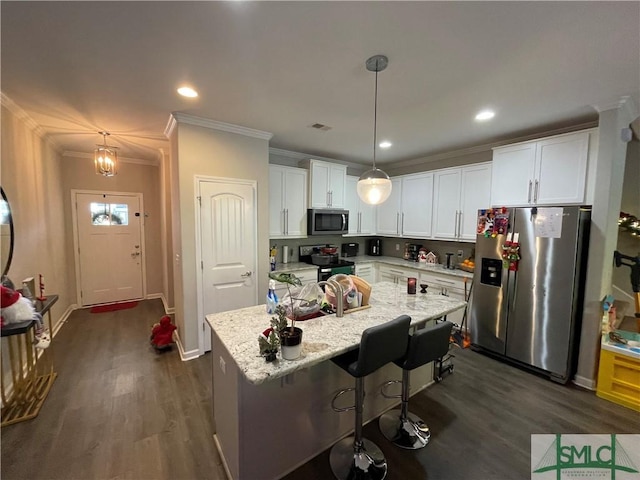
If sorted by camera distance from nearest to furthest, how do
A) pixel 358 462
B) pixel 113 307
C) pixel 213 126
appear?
pixel 358 462 → pixel 213 126 → pixel 113 307

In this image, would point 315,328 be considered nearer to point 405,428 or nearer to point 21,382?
point 405,428

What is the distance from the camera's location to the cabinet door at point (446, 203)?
12.7 feet

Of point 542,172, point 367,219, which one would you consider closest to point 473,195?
point 542,172

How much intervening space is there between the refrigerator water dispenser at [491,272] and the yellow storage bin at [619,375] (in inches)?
38.0

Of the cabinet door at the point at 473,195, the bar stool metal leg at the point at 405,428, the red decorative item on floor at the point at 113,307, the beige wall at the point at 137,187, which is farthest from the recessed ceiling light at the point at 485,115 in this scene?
the red decorative item on floor at the point at 113,307

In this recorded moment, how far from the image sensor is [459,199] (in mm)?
3832

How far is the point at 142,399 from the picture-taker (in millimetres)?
2355

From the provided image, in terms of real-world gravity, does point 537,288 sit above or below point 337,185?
below

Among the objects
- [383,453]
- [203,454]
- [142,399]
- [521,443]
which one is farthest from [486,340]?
[142,399]

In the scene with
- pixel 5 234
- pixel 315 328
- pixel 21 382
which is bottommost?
pixel 21 382

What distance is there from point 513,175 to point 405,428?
9.60ft

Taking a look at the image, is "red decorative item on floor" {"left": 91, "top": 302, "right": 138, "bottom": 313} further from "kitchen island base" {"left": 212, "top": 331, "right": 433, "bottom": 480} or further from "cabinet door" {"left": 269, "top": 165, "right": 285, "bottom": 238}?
"kitchen island base" {"left": 212, "top": 331, "right": 433, "bottom": 480}

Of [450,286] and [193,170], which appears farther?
[450,286]

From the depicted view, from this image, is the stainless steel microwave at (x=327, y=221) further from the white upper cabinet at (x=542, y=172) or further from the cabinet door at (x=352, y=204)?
the white upper cabinet at (x=542, y=172)
